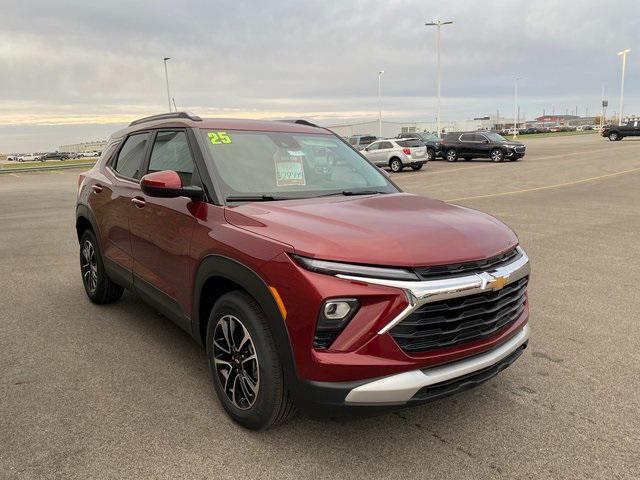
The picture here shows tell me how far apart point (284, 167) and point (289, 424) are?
69.2 inches

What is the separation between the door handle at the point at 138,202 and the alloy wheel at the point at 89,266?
4.36 feet

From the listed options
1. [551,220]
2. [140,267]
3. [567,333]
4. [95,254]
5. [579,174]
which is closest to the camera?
[140,267]

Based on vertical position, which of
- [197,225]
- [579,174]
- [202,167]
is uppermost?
[202,167]

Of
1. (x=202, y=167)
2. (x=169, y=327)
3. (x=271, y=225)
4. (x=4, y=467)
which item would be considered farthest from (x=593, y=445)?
(x=169, y=327)

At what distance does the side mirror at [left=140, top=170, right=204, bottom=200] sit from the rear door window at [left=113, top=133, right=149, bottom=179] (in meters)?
1.20

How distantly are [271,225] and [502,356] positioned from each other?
57.6 inches

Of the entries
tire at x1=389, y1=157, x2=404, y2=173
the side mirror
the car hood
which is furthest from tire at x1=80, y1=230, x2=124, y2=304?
tire at x1=389, y1=157, x2=404, y2=173

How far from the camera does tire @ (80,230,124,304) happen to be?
5.21 metres

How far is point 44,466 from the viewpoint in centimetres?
277

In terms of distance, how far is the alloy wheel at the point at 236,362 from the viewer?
2.93m

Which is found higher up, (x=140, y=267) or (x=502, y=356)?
→ (x=140, y=267)

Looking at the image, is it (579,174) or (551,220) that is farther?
(579,174)

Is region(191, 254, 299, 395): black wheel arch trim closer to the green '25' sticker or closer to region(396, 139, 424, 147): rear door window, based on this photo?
the green '25' sticker

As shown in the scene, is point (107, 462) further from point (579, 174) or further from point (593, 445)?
point (579, 174)
